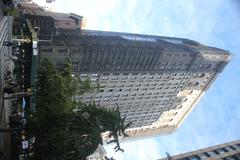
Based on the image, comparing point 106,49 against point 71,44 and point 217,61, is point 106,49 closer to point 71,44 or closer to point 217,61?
point 71,44

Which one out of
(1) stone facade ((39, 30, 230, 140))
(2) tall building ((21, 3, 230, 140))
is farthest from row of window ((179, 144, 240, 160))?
(2) tall building ((21, 3, 230, 140))

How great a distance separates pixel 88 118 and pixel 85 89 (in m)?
8.18

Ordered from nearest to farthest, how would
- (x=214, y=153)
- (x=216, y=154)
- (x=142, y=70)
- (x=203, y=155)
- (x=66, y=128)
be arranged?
1. (x=66, y=128)
2. (x=203, y=155)
3. (x=216, y=154)
4. (x=214, y=153)
5. (x=142, y=70)

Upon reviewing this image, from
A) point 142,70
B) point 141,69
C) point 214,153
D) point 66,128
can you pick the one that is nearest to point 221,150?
point 214,153

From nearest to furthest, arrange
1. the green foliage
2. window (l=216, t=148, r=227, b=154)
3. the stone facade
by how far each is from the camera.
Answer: the green foliage
window (l=216, t=148, r=227, b=154)
the stone facade

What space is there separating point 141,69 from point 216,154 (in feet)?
188

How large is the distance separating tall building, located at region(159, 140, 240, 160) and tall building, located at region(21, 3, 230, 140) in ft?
151

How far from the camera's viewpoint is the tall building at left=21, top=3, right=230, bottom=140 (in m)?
105

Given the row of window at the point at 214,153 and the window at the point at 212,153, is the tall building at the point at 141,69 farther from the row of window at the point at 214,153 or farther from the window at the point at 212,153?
the window at the point at 212,153

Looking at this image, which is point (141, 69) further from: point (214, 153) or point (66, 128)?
point (66, 128)

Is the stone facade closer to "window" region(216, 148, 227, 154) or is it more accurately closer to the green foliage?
"window" region(216, 148, 227, 154)

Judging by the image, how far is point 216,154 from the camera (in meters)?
63.9

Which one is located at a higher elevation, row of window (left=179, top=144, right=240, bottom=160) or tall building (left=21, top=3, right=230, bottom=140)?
row of window (left=179, top=144, right=240, bottom=160)

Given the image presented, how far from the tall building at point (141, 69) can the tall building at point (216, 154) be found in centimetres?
4617
